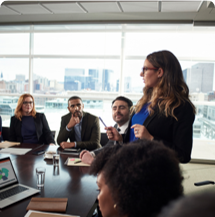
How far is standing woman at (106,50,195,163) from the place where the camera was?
1434mm

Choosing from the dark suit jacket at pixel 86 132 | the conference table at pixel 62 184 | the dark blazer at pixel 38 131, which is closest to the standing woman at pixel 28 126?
the dark blazer at pixel 38 131

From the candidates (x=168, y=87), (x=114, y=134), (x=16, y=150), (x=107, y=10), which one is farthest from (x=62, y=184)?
(x=107, y=10)

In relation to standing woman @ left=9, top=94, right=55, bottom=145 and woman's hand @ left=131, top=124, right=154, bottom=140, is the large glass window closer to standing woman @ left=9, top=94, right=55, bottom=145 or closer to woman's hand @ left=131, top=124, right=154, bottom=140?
standing woman @ left=9, top=94, right=55, bottom=145

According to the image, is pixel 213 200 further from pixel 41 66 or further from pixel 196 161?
pixel 41 66

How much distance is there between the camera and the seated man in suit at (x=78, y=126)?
3021 millimetres

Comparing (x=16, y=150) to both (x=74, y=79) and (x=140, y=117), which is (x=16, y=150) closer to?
(x=140, y=117)

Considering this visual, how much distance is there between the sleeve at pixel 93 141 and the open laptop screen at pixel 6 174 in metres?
1.18

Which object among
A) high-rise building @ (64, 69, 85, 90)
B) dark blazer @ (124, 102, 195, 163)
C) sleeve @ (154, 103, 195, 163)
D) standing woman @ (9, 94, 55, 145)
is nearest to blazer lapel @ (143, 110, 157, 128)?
dark blazer @ (124, 102, 195, 163)

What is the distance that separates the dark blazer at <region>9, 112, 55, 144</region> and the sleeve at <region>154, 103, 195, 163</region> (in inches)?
94.2

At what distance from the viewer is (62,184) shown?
1618mm

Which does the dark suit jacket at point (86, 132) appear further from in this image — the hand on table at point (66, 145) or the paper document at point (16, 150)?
the paper document at point (16, 150)

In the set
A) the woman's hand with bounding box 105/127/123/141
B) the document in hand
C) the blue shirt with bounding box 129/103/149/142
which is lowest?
the document in hand

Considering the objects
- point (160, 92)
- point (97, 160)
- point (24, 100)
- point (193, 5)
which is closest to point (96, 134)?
point (24, 100)

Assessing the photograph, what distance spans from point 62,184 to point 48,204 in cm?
34
